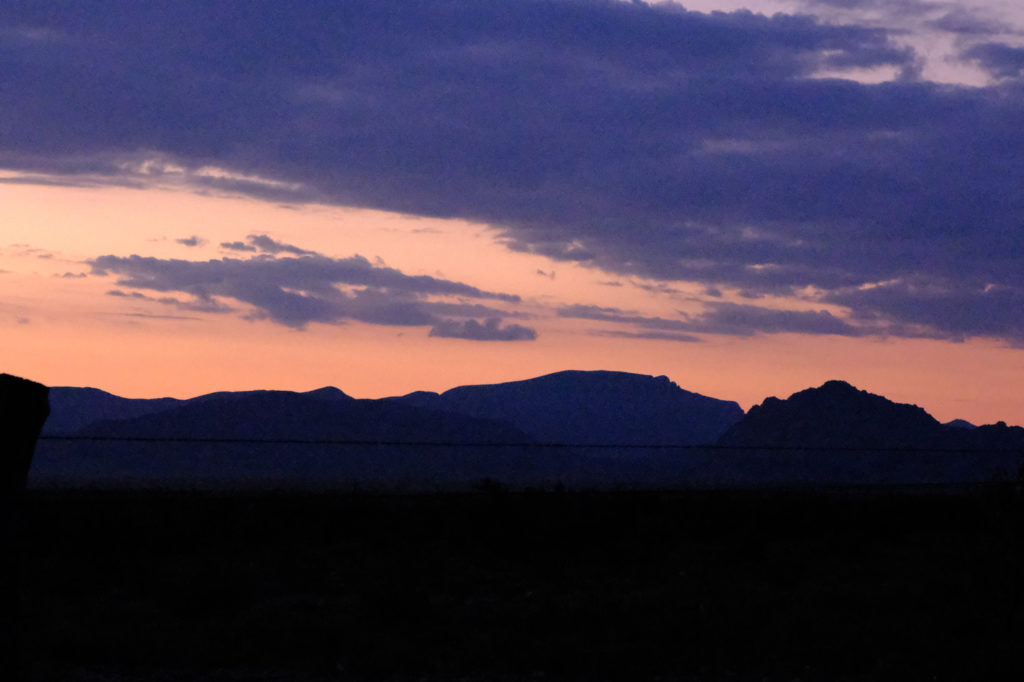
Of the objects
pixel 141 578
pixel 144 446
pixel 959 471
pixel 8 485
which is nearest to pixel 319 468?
pixel 144 446

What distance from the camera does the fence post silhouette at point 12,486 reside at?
752cm

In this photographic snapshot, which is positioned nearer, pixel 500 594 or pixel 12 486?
pixel 12 486

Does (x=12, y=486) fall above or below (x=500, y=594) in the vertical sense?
above

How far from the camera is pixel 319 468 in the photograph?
606 ft

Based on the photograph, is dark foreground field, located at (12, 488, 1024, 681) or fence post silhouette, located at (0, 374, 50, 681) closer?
fence post silhouette, located at (0, 374, 50, 681)

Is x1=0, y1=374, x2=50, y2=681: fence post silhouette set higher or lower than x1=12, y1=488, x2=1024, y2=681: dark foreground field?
higher

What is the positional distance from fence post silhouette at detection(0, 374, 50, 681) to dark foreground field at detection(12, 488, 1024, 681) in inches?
254

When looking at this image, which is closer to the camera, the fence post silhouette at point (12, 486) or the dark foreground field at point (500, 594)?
the fence post silhouette at point (12, 486)

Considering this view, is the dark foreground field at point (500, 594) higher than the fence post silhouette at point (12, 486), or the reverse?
the fence post silhouette at point (12, 486)

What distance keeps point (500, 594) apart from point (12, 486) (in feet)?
46.3

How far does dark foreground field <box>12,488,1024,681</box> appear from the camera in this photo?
15023 millimetres

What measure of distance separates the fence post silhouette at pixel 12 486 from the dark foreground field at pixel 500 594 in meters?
6.46

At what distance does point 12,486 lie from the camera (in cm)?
770

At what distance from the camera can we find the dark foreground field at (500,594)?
1502cm
